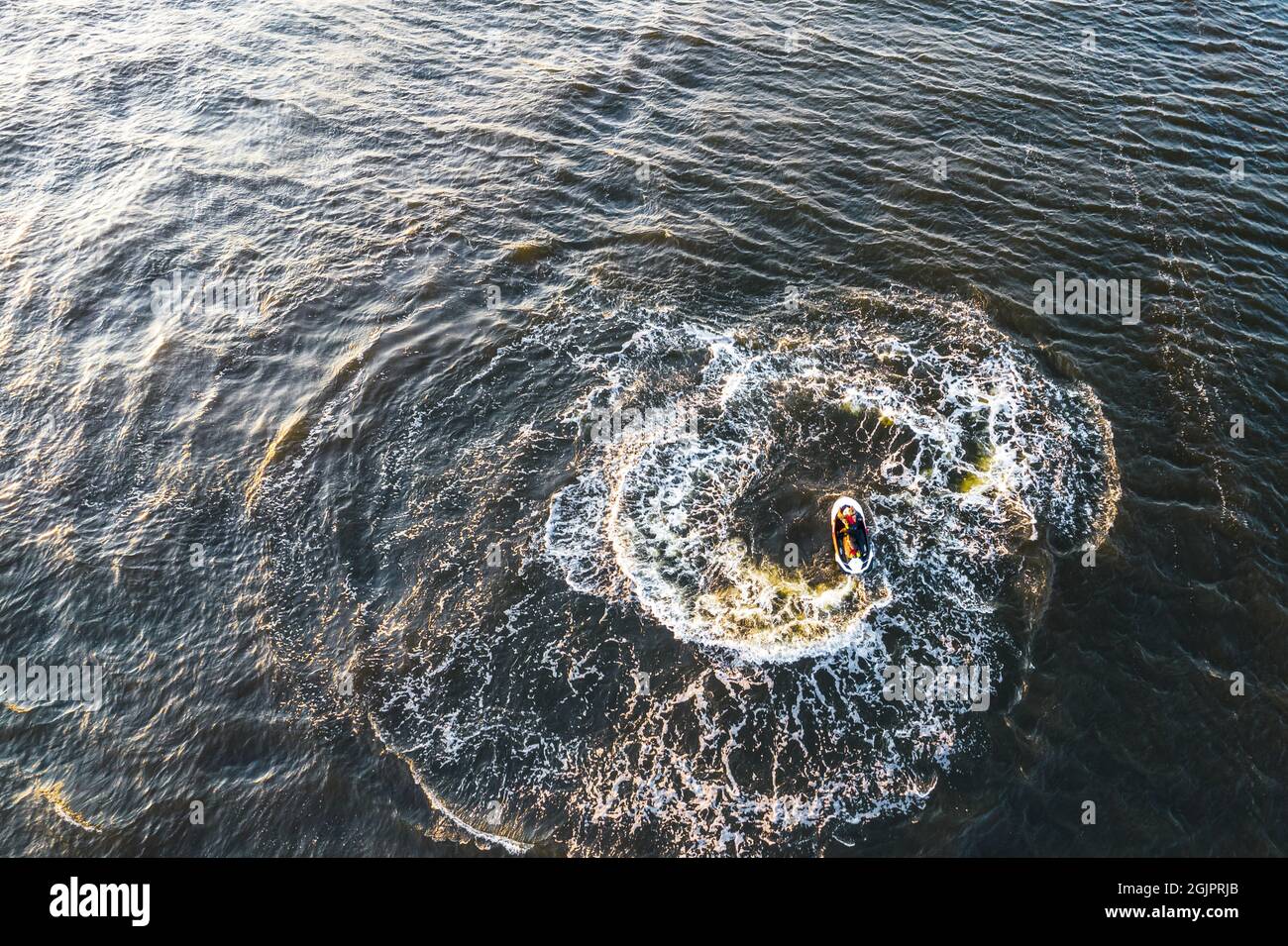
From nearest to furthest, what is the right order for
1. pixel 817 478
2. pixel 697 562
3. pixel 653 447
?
pixel 697 562 < pixel 817 478 < pixel 653 447

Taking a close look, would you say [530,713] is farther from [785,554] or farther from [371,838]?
[785,554]

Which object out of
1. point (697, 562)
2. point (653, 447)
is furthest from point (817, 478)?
point (653, 447)

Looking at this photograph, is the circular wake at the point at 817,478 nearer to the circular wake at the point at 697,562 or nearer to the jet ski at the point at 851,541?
the circular wake at the point at 697,562

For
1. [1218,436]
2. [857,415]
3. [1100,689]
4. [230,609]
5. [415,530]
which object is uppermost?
[1218,436]

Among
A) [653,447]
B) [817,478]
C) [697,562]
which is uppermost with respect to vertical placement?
[817,478]

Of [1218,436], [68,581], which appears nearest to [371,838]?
[68,581]

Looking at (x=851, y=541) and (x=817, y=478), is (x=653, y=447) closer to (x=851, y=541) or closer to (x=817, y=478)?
(x=817, y=478)
